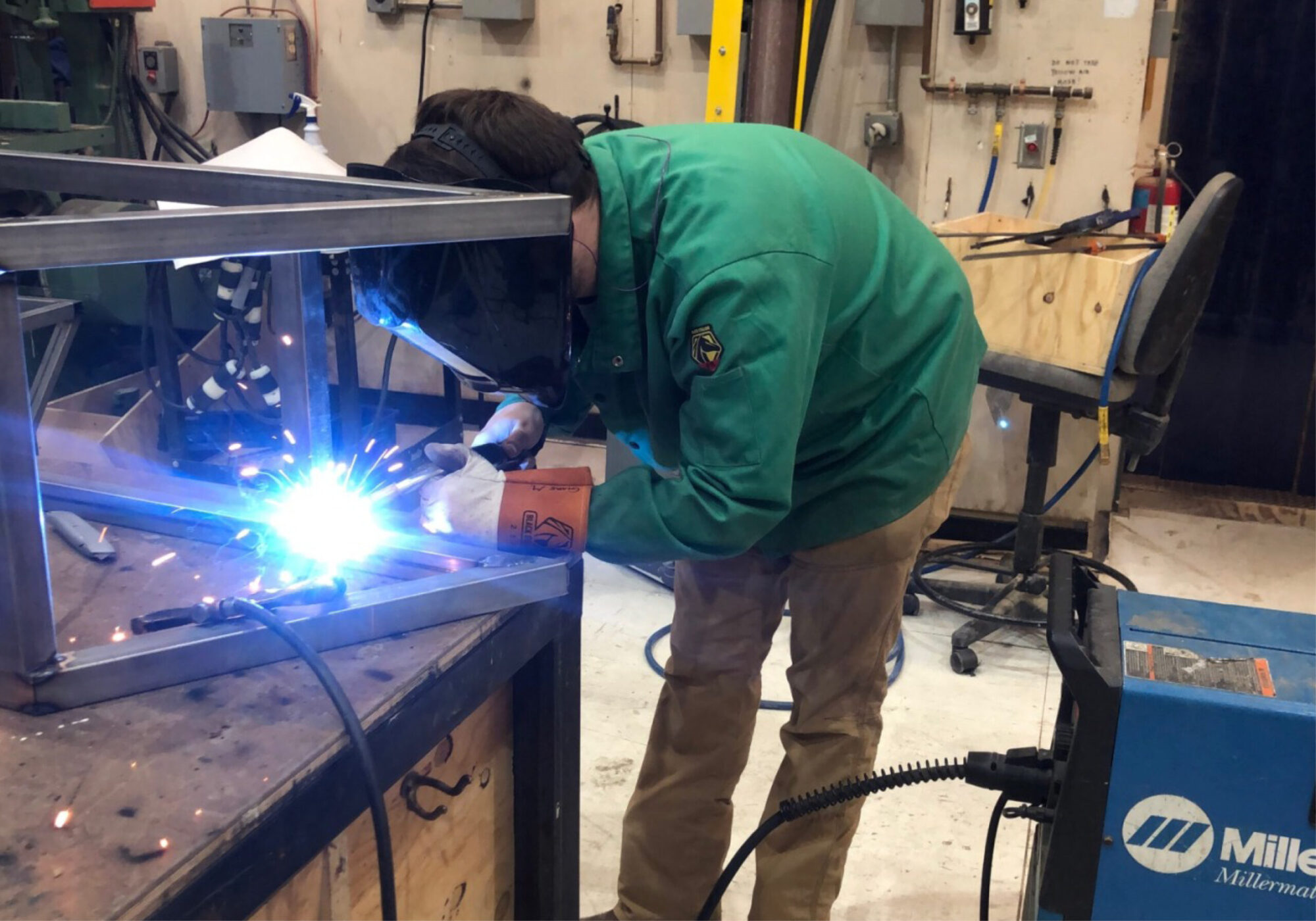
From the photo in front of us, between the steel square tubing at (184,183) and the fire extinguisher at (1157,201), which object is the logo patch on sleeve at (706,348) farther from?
the fire extinguisher at (1157,201)

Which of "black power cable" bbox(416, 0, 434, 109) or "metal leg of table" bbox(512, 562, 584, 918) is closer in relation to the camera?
"metal leg of table" bbox(512, 562, 584, 918)

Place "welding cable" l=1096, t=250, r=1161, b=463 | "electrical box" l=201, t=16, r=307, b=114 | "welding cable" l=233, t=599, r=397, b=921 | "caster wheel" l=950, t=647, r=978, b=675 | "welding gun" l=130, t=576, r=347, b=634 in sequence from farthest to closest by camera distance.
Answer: "electrical box" l=201, t=16, r=307, b=114 < "caster wheel" l=950, t=647, r=978, b=675 < "welding cable" l=1096, t=250, r=1161, b=463 < "welding gun" l=130, t=576, r=347, b=634 < "welding cable" l=233, t=599, r=397, b=921

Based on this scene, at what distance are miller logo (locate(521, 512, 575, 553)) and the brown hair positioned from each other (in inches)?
14.7

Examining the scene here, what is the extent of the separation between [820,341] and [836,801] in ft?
1.95

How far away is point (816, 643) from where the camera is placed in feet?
5.61

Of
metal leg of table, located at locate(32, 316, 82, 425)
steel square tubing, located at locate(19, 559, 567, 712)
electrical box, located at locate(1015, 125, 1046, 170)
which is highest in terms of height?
electrical box, located at locate(1015, 125, 1046, 170)

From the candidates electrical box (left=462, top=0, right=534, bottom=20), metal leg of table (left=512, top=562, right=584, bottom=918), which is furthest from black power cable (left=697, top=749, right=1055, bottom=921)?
electrical box (left=462, top=0, right=534, bottom=20)

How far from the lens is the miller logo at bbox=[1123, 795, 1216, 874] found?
46.3 inches

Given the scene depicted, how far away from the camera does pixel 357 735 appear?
39.4 inches

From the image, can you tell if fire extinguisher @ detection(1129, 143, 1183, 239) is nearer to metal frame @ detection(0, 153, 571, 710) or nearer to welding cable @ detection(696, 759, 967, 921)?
welding cable @ detection(696, 759, 967, 921)

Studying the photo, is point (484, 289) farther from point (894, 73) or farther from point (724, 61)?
point (894, 73)

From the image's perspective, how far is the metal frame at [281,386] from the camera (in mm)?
922

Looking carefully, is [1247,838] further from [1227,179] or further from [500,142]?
[1227,179]

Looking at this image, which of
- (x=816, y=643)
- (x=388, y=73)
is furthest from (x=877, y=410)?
(x=388, y=73)
